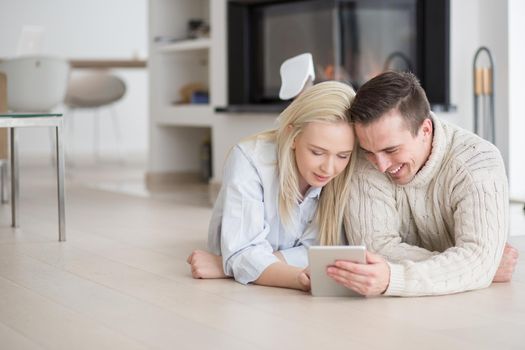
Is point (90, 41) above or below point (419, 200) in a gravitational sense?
above

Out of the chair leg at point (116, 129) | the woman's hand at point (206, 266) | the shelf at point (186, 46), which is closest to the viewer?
the woman's hand at point (206, 266)

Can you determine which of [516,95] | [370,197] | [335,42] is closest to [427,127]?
[370,197]

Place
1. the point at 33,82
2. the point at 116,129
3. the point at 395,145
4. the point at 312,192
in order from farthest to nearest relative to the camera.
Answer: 1. the point at 116,129
2. the point at 33,82
3. the point at 312,192
4. the point at 395,145

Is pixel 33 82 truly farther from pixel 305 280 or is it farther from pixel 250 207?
pixel 305 280

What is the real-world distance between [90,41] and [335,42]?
4.82 metres

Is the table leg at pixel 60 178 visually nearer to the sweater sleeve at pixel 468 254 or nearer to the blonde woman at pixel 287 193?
the blonde woman at pixel 287 193

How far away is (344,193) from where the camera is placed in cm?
243

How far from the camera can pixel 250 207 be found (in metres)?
2.42

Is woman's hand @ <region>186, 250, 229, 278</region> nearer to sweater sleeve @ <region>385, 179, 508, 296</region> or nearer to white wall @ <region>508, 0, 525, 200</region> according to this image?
sweater sleeve @ <region>385, 179, 508, 296</region>

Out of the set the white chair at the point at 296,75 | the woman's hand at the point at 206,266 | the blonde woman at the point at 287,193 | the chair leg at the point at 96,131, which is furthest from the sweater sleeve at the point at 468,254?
the chair leg at the point at 96,131

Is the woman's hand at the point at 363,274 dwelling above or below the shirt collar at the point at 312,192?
below

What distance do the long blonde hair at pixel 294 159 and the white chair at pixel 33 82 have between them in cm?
304

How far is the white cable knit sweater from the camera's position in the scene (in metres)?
2.19

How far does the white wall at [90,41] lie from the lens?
8.54 metres
